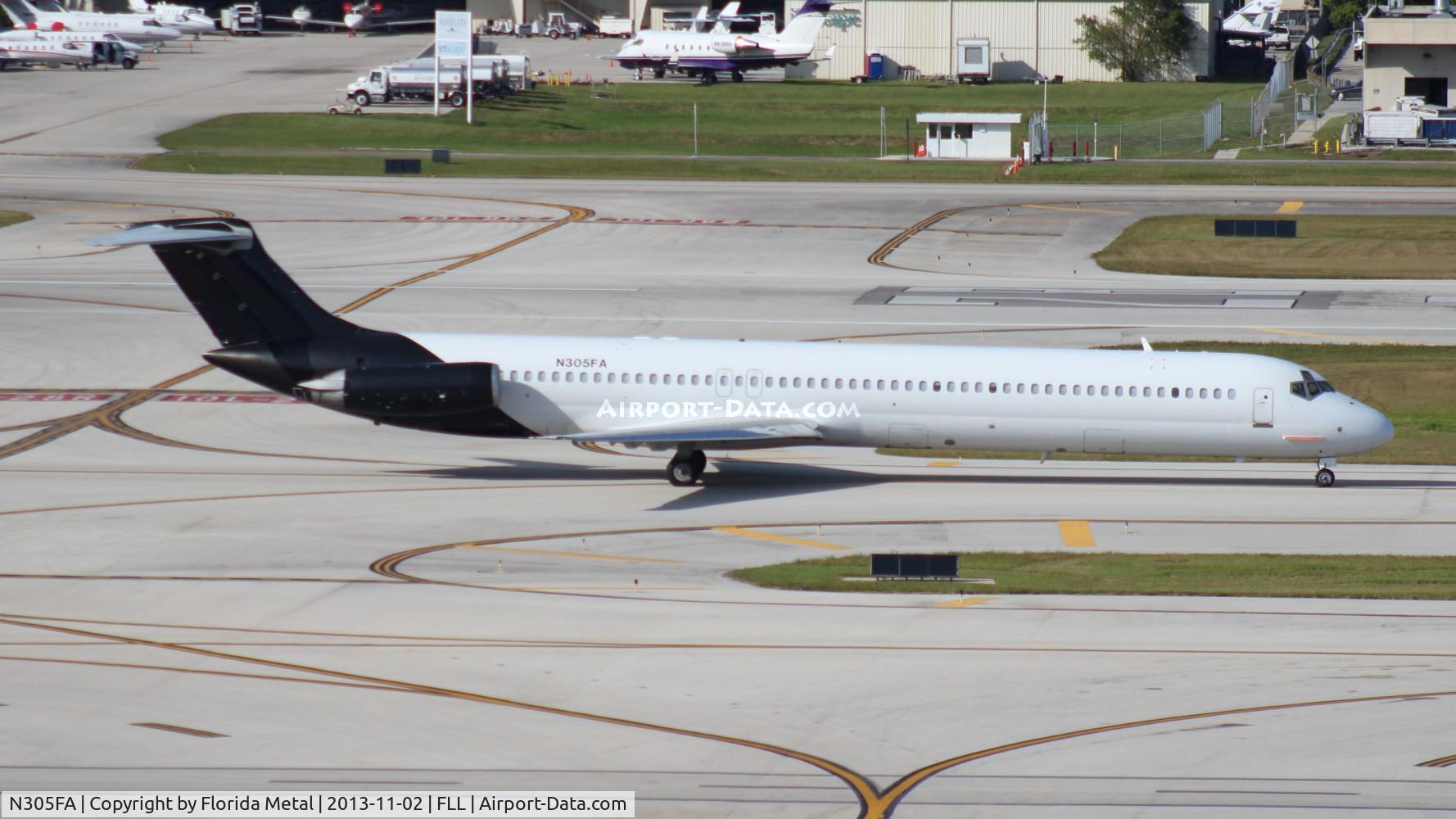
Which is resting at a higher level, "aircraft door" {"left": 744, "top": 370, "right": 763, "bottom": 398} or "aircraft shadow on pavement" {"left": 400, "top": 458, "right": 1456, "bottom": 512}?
"aircraft door" {"left": 744, "top": 370, "right": 763, "bottom": 398}

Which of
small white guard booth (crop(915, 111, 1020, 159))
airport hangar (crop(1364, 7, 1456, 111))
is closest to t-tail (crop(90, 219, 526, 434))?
small white guard booth (crop(915, 111, 1020, 159))

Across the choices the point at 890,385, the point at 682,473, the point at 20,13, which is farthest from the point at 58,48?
the point at 890,385

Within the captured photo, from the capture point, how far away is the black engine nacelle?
110 ft

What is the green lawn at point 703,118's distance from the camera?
9338 cm

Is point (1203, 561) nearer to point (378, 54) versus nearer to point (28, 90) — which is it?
point (28, 90)

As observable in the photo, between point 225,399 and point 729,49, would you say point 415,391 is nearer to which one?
point 225,399

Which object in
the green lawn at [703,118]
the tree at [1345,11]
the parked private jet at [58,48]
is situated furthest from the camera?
the tree at [1345,11]

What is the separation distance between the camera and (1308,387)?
34062 mm

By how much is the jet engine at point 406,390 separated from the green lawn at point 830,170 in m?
49.6

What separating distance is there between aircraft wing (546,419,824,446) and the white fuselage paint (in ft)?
0.81

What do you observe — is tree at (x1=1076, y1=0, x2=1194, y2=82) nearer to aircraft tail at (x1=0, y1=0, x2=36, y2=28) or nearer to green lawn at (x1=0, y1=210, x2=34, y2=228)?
green lawn at (x1=0, y1=210, x2=34, y2=228)

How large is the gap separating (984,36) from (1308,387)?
293 feet

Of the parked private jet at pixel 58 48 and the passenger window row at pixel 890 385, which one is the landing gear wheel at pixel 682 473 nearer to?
the passenger window row at pixel 890 385

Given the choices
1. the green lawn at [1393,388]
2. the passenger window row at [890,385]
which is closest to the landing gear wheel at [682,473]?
the passenger window row at [890,385]
